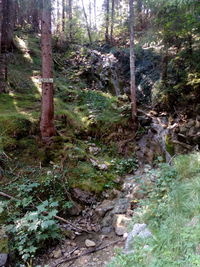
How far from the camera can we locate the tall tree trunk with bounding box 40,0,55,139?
16.7 ft

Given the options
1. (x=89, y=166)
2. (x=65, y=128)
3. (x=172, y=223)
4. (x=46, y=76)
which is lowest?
(x=89, y=166)

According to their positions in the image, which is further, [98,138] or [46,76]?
[98,138]

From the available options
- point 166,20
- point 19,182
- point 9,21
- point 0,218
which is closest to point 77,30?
point 9,21

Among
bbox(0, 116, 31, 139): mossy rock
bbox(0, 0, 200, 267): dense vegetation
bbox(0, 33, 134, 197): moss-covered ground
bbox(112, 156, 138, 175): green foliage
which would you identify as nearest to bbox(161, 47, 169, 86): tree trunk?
bbox(0, 0, 200, 267): dense vegetation

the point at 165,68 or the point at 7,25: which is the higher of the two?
the point at 7,25

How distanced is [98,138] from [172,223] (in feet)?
15.3

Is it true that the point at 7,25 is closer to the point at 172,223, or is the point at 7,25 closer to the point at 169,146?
the point at 169,146

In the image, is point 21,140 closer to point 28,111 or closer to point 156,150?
point 28,111

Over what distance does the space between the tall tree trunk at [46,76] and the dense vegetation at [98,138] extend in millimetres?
62

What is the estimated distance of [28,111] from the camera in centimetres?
652

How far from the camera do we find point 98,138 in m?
7.03

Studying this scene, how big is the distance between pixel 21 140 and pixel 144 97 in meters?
6.53

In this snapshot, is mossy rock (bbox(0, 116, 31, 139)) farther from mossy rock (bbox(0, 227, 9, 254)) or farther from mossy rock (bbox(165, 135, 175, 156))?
mossy rock (bbox(165, 135, 175, 156))

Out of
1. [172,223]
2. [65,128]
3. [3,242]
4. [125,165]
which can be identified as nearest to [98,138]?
[65,128]
